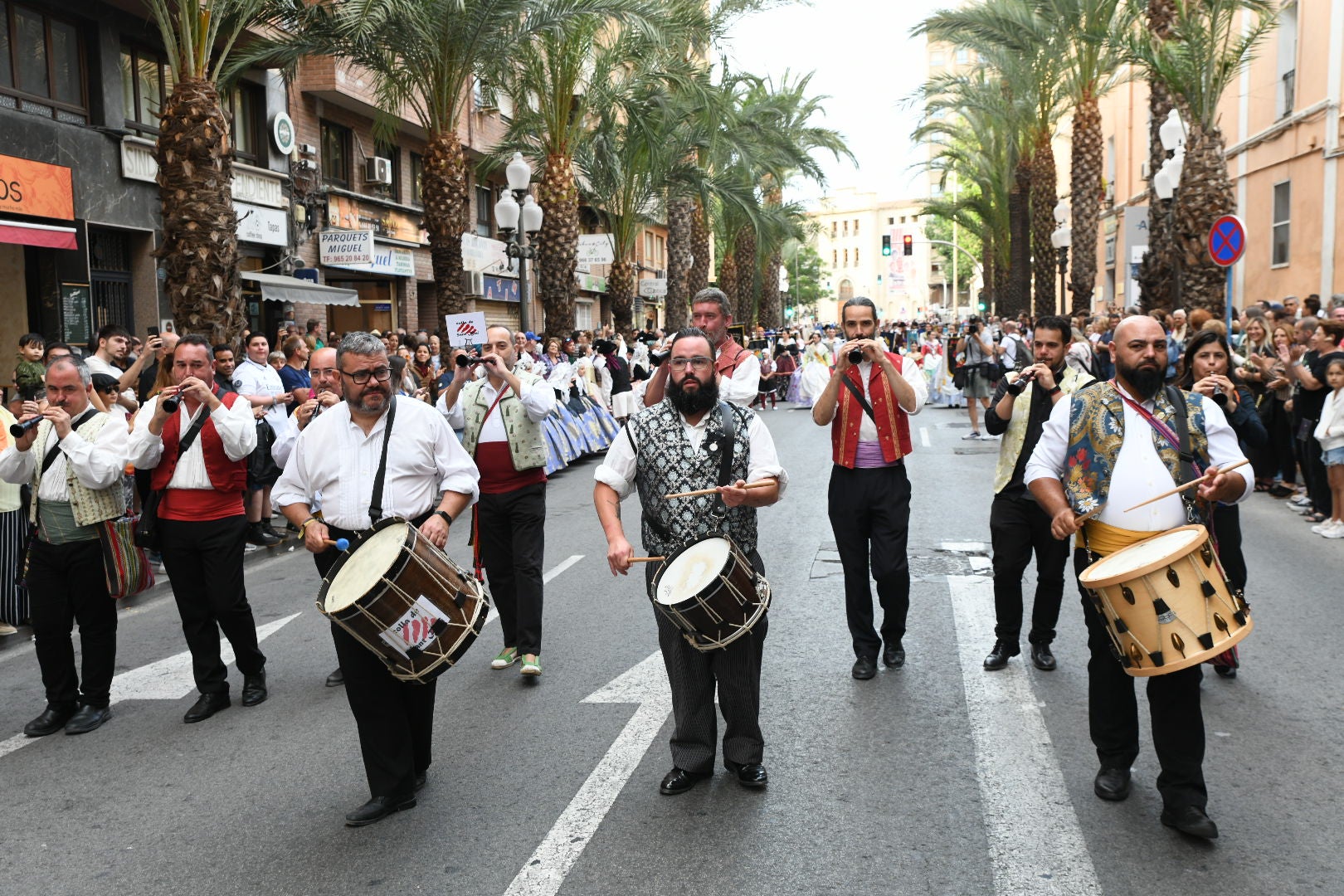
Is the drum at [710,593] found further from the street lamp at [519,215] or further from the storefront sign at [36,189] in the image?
the street lamp at [519,215]

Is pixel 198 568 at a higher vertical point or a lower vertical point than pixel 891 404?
lower

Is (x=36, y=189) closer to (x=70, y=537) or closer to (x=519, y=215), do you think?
(x=519, y=215)

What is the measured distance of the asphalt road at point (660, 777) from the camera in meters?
4.09

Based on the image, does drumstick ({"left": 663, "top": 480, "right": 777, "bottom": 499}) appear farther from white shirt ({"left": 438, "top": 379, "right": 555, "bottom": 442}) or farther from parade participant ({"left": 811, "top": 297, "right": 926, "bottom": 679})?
white shirt ({"left": 438, "top": 379, "right": 555, "bottom": 442})

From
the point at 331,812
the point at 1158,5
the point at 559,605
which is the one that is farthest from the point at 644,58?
the point at 331,812

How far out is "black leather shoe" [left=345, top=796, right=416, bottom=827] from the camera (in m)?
4.58

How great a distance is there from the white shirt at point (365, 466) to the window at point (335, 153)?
21.0 meters

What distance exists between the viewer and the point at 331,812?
475 centimetres

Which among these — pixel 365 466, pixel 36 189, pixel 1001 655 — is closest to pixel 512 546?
pixel 365 466

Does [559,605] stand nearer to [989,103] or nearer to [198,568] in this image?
[198,568]

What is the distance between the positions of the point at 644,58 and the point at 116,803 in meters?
22.7

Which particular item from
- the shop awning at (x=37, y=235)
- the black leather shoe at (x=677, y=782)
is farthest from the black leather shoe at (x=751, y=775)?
the shop awning at (x=37, y=235)

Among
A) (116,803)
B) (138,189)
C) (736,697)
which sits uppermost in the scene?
(138,189)

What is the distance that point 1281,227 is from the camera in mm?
25641
